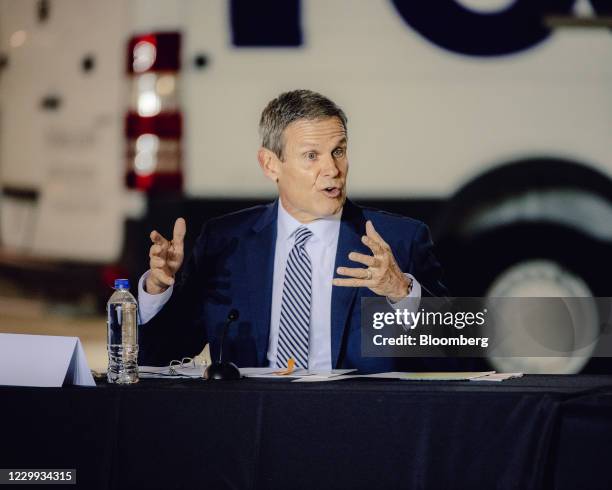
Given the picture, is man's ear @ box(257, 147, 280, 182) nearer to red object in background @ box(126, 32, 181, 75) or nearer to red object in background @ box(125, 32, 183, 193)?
red object in background @ box(125, 32, 183, 193)

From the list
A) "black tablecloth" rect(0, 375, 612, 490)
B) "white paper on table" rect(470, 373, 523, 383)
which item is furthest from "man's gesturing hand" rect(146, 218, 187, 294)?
"white paper on table" rect(470, 373, 523, 383)

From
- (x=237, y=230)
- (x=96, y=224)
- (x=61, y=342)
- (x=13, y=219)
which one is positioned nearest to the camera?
(x=61, y=342)

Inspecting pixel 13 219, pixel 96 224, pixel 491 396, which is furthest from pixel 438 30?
pixel 491 396

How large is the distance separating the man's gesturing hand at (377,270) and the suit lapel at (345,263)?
36 cm

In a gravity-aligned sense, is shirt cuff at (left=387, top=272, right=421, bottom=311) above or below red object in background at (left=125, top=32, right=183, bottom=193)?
below

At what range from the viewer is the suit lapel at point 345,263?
312 centimetres

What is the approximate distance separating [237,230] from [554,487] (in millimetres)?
1490

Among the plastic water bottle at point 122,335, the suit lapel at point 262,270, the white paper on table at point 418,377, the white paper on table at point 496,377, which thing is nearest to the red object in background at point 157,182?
the suit lapel at point 262,270

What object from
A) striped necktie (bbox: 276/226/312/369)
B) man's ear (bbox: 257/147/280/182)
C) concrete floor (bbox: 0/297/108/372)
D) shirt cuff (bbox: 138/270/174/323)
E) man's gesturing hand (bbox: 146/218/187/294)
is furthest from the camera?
concrete floor (bbox: 0/297/108/372)

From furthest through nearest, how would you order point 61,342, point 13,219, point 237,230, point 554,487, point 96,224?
point 13,219
point 96,224
point 237,230
point 61,342
point 554,487

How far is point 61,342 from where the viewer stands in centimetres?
241

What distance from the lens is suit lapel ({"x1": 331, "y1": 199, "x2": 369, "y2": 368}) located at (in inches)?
123

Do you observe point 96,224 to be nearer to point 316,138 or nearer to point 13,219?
point 13,219

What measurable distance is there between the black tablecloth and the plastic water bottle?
26cm
